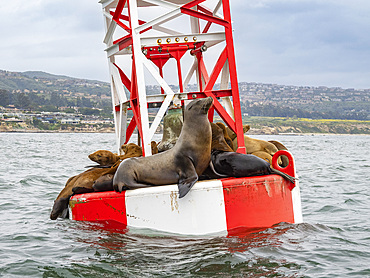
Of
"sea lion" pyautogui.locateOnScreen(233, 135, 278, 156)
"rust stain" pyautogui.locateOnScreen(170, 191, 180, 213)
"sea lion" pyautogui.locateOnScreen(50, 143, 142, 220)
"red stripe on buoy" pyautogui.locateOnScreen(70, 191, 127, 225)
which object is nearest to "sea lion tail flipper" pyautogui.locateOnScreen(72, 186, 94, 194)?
"sea lion" pyautogui.locateOnScreen(50, 143, 142, 220)

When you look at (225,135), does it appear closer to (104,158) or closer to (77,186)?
(104,158)

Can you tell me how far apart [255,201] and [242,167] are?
545 millimetres

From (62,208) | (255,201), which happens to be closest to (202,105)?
(255,201)

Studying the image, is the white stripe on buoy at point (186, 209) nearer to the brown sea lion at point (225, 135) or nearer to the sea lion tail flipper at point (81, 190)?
the sea lion tail flipper at point (81, 190)

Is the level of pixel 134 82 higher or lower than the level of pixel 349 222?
higher

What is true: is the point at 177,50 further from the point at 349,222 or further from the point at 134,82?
the point at 349,222

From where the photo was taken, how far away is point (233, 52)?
29.5ft

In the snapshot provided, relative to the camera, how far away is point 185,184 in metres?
7.46

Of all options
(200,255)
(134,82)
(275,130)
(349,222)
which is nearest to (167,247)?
(200,255)

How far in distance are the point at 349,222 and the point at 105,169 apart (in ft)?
15.2

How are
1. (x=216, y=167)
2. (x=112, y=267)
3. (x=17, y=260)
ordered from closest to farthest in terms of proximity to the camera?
1. (x=112, y=267)
2. (x=17, y=260)
3. (x=216, y=167)

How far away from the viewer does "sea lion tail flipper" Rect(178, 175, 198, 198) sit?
729 centimetres

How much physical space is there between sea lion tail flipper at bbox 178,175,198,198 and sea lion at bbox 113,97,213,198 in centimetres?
2

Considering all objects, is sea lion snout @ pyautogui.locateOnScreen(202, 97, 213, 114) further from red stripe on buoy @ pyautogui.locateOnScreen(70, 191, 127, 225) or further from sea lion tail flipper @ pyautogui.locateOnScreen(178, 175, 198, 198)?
red stripe on buoy @ pyautogui.locateOnScreen(70, 191, 127, 225)
